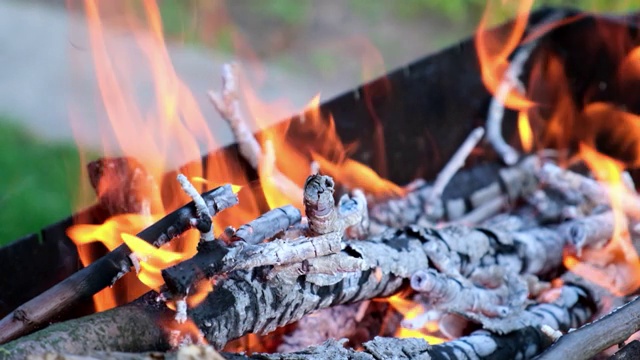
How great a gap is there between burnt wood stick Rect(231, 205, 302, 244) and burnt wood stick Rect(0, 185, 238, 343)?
76 millimetres

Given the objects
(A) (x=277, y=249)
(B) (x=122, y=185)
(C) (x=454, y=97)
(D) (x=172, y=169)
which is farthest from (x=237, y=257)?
(C) (x=454, y=97)

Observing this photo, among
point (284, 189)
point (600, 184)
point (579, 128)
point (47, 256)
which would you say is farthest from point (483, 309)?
point (579, 128)

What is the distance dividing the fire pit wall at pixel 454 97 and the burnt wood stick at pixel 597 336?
3.95 ft

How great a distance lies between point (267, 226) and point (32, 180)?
217 centimetres

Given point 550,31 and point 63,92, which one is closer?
point 550,31

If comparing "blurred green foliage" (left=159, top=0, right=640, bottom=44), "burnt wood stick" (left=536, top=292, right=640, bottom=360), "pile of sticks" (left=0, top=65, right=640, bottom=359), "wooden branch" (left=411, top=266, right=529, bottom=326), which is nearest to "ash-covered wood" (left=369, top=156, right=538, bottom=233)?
"pile of sticks" (left=0, top=65, right=640, bottom=359)

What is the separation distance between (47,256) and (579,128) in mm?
2286

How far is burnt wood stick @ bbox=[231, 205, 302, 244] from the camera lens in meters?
1.85

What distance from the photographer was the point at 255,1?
5535mm

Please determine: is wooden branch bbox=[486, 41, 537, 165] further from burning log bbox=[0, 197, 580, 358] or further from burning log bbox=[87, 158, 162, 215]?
burning log bbox=[87, 158, 162, 215]

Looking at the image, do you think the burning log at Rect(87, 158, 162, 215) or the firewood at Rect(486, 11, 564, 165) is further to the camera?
the firewood at Rect(486, 11, 564, 165)

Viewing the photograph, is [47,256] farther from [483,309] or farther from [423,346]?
[483,309]

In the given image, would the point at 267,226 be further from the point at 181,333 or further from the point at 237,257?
the point at 181,333

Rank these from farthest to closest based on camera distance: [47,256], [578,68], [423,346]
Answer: [578,68] → [47,256] → [423,346]
